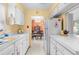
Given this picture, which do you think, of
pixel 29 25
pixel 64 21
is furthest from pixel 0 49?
pixel 29 25

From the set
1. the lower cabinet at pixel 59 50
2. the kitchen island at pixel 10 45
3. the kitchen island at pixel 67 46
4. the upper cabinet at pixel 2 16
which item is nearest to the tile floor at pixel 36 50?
the kitchen island at pixel 10 45

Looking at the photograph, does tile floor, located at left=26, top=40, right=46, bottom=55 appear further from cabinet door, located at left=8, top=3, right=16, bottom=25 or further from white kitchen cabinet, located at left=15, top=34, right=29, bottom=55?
cabinet door, located at left=8, top=3, right=16, bottom=25

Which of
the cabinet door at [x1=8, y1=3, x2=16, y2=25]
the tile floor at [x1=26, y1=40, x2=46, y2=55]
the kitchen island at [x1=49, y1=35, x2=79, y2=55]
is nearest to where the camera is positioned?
the kitchen island at [x1=49, y1=35, x2=79, y2=55]

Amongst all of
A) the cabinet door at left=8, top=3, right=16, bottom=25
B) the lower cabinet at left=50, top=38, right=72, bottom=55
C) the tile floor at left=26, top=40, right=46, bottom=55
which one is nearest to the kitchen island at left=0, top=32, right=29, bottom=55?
the cabinet door at left=8, top=3, right=16, bottom=25

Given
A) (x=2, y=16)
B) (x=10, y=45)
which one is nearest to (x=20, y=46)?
(x=2, y=16)

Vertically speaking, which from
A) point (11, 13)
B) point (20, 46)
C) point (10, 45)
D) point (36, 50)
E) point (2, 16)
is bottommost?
point (36, 50)

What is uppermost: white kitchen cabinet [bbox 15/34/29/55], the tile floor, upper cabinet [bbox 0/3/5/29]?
upper cabinet [bbox 0/3/5/29]

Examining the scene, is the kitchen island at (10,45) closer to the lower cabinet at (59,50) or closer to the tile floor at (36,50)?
the lower cabinet at (59,50)

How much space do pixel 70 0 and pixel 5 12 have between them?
6.68 ft

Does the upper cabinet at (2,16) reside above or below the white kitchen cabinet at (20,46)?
above

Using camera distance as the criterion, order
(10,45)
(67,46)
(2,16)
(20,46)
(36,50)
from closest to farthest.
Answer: (67,46) → (10,45) → (2,16) → (20,46) → (36,50)

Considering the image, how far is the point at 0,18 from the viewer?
3.67m

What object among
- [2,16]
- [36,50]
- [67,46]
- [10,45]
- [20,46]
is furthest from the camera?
[36,50]

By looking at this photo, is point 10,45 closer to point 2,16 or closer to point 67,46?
point 67,46
